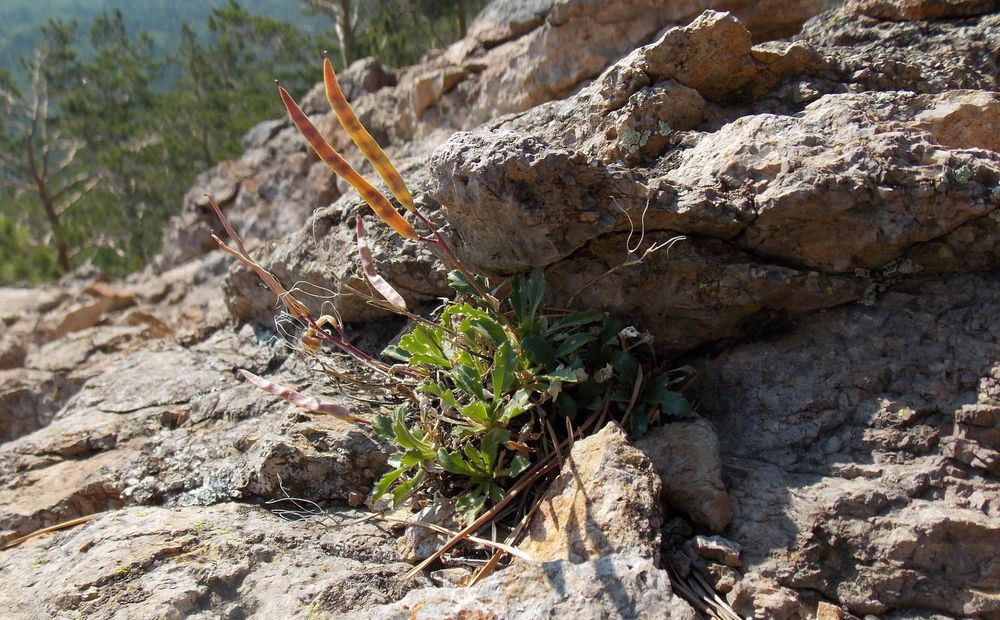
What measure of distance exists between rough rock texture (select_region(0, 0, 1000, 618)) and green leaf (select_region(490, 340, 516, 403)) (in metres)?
0.37

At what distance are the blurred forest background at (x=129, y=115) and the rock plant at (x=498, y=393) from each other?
15.2 metres

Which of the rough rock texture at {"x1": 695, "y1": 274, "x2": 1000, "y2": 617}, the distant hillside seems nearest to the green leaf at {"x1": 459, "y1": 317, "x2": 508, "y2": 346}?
the rough rock texture at {"x1": 695, "y1": 274, "x2": 1000, "y2": 617}

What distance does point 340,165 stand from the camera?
1.97 meters

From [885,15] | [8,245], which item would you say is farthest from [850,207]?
[8,245]

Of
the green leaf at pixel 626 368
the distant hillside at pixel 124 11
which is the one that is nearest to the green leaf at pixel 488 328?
the green leaf at pixel 626 368

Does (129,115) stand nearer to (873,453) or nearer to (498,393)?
(498,393)

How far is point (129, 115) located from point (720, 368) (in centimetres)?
2499

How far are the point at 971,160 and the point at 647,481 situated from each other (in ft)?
4.47

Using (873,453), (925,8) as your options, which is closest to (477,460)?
(873,453)

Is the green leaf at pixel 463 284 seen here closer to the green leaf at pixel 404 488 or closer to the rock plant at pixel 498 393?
the rock plant at pixel 498 393

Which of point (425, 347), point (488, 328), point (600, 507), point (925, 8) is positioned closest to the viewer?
point (600, 507)

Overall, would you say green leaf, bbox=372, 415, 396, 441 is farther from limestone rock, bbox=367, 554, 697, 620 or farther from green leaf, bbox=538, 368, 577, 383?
limestone rock, bbox=367, 554, 697, 620

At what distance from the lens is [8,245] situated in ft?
55.3

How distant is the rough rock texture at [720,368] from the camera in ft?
5.93
